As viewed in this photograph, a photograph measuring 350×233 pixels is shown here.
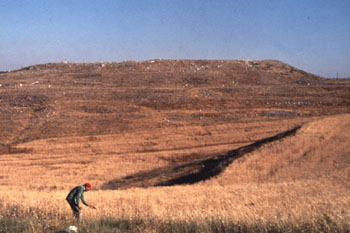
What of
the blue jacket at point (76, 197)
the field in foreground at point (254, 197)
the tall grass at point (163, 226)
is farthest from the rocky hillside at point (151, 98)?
the tall grass at point (163, 226)

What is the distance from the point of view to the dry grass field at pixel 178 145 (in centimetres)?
930

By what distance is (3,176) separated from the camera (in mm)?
24484

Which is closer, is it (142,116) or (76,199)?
(76,199)

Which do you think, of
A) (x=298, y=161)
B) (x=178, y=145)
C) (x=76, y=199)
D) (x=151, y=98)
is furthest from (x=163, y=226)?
(x=151, y=98)

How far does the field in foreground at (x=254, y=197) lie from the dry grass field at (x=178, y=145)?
48mm

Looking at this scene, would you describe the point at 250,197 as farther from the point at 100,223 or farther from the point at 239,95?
the point at 239,95

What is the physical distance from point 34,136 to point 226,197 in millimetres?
27064

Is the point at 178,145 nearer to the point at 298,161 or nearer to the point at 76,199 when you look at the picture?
the point at 298,161

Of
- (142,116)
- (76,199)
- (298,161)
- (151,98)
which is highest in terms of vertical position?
(151,98)

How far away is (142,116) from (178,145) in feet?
32.2

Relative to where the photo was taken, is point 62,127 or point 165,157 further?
point 62,127

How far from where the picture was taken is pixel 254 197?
1265cm

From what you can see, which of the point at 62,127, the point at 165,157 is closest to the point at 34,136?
the point at 62,127

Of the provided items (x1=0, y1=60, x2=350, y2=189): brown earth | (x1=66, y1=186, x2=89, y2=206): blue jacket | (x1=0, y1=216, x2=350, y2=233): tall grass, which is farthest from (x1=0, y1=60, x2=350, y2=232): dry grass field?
(x1=66, y1=186, x2=89, y2=206): blue jacket
